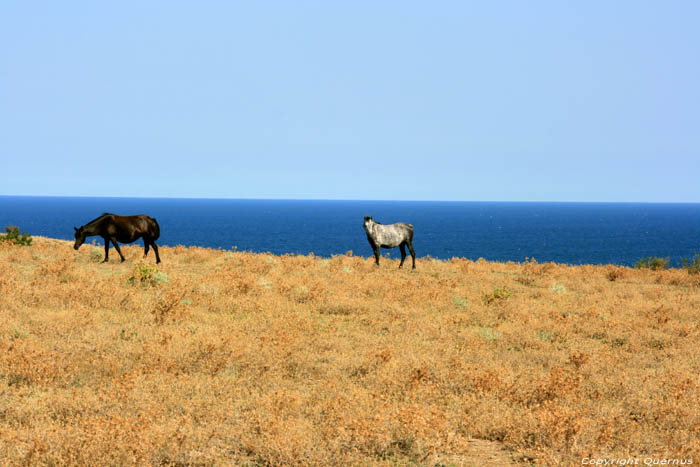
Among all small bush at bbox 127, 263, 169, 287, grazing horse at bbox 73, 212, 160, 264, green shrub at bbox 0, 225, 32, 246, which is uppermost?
grazing horse at bbox 73, 212, 160, 264

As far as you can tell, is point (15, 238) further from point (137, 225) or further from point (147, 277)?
point (147, 277)

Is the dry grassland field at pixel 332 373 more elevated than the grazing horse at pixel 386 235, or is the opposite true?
the grazing horse at pixel 386 235

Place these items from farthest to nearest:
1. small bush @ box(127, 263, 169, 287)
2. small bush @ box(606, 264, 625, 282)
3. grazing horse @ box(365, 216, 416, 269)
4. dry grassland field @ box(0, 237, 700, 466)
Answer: small bush @ box(606, 264, 625, 282) → grazing horse @ box(365, 216, 416, 269) → small bush @ box(127, 263, 169, 287) → dry grassland field @ box(0, 237, 700, 466)

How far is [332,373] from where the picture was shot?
8.52m

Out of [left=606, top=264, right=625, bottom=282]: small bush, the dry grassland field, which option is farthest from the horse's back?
[left=606, top=264, right=625, bottom=282]: small bush

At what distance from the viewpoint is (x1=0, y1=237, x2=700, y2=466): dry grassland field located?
5.90m

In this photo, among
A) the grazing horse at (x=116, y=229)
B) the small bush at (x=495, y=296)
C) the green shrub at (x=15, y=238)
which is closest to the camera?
the small bush at (x=495, y=296)

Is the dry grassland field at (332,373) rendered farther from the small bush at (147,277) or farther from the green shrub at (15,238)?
the green shrub at (15,238)

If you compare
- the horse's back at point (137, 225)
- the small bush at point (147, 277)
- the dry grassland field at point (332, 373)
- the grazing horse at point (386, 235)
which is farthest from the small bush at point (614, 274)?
the horse's back at point (137, 225)

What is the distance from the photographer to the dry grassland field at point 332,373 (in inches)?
232

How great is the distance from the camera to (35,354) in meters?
8.26

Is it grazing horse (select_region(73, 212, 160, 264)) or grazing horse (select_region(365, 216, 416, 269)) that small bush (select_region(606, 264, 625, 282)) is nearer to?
grazing horse (select_region(365, 216, 416, 269))

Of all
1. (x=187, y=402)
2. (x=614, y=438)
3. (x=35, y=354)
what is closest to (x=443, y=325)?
(x=614, y=438)

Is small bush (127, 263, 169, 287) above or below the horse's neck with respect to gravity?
below
